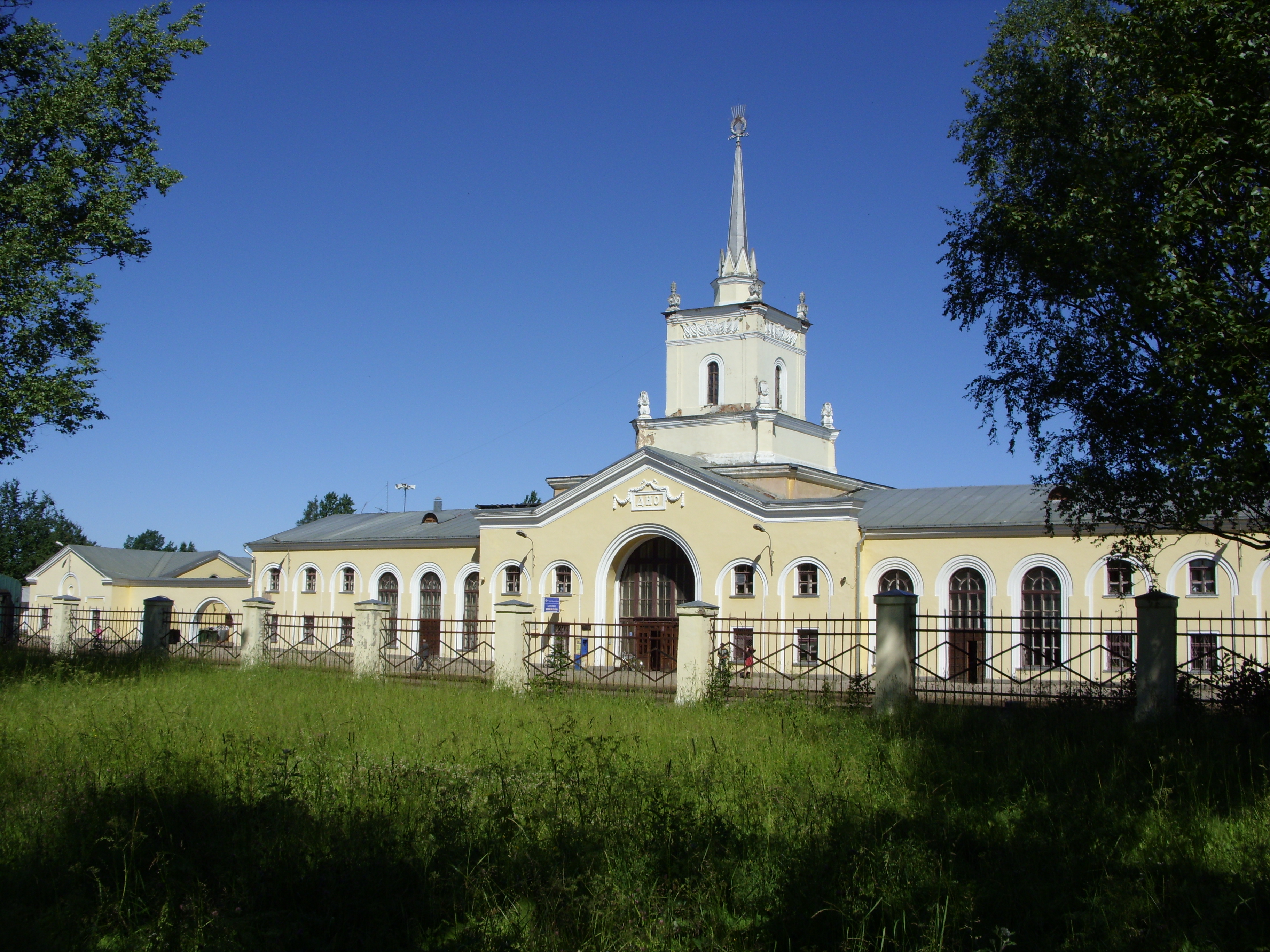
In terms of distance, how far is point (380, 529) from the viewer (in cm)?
3862

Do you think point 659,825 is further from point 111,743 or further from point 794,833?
point 111,743

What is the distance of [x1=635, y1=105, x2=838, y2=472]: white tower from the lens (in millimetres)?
36875

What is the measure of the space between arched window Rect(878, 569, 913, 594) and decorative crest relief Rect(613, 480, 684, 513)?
5.53m

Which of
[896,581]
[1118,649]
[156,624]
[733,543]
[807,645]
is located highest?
[733,543]

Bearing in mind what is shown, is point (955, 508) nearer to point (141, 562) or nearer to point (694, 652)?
point (694, 652)

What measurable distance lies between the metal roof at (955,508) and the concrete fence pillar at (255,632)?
15.0 m

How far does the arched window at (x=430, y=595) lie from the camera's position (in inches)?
1378

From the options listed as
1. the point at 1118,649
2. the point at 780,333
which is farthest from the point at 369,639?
the point at 780,333

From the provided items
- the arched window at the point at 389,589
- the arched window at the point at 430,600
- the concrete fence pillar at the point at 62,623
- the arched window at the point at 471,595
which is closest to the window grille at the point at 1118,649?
the arched window at the point at 471,595

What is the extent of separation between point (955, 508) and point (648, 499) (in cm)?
824

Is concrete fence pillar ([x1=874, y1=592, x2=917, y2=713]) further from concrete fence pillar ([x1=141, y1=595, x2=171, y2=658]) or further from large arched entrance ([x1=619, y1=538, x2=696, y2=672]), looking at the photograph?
large arched entrance ([x1=619, y1=538, x2=696, y2=672])

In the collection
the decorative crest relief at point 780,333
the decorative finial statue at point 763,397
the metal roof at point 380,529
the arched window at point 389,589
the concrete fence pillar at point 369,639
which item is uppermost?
the decorative crest relief at point 780,333

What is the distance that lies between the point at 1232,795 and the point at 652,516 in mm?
21248

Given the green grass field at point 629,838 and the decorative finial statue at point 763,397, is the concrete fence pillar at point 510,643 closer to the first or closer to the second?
the green grass field at point 629,838
